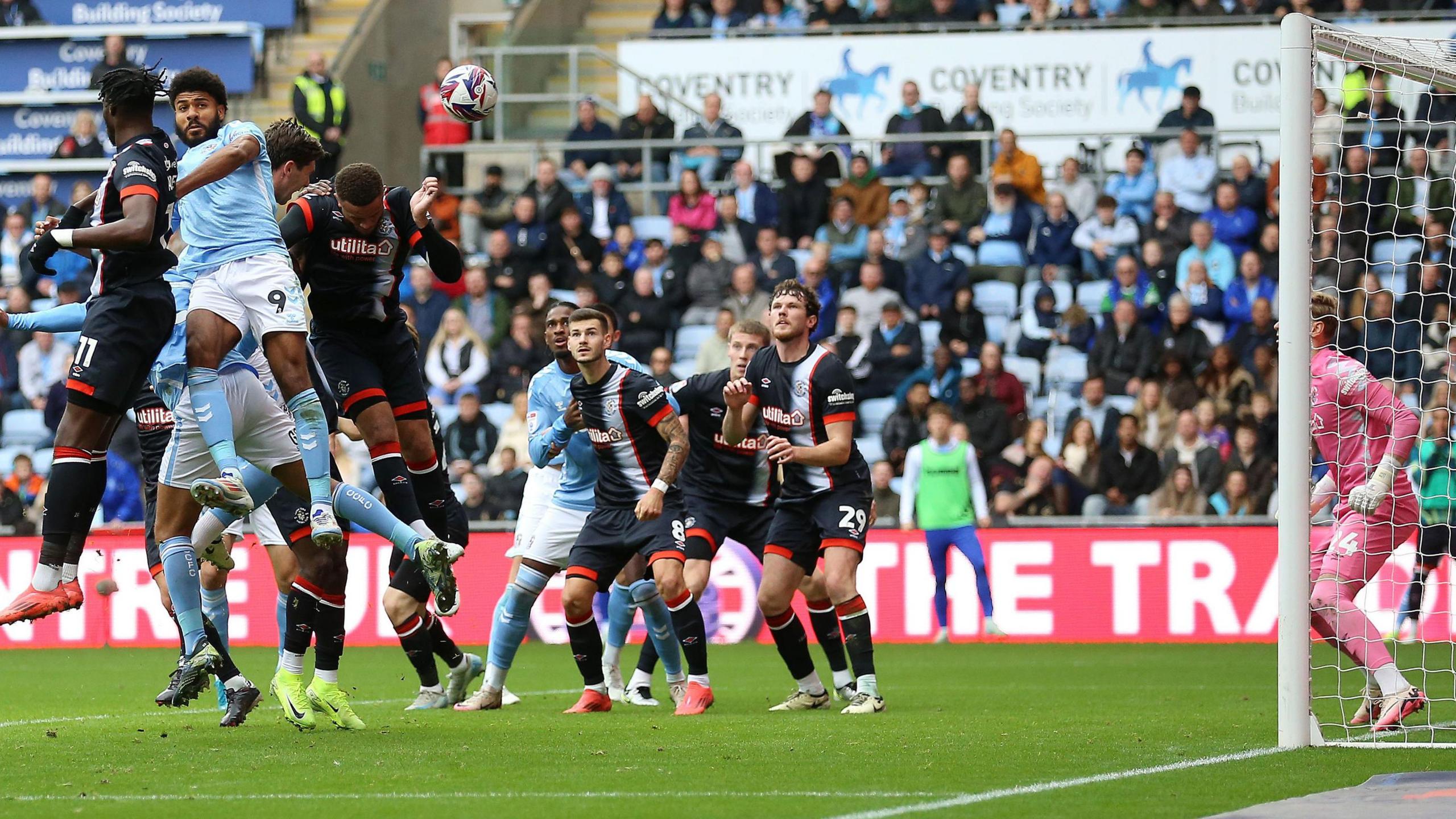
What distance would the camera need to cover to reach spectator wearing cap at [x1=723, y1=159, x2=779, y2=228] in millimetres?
22344

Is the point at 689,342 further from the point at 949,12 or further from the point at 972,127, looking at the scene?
the point at 949,12

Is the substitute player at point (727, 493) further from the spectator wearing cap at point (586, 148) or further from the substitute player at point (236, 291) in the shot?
the spectator wearing cap at point (586, 148)

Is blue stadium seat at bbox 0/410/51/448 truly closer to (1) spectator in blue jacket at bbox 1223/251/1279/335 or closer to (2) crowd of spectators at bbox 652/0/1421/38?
(2) crowd of spectators at bbox 652/0/1421/38

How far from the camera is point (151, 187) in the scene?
339 inches

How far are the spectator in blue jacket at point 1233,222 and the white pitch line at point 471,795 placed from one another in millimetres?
15283

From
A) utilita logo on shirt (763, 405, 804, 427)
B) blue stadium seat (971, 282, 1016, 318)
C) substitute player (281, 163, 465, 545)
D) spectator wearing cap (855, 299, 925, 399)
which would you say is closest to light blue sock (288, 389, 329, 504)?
substitute player (281, 163, 465, 545)

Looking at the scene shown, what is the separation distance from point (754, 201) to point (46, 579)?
14.6m

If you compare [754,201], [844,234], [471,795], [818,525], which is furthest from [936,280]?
[471,795]

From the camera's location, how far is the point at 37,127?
83.8ft

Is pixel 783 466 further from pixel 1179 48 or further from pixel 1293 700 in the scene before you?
pixel 1179 48

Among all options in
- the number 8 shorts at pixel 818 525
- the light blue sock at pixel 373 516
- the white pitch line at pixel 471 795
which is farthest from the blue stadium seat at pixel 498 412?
the white pitch line at pixel 471 795

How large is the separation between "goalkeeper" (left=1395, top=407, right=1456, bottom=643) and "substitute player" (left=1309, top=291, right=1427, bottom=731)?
4.96 metres

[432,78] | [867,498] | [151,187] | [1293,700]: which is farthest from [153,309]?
[432,78]

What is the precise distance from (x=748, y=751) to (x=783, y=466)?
308 centimetres
